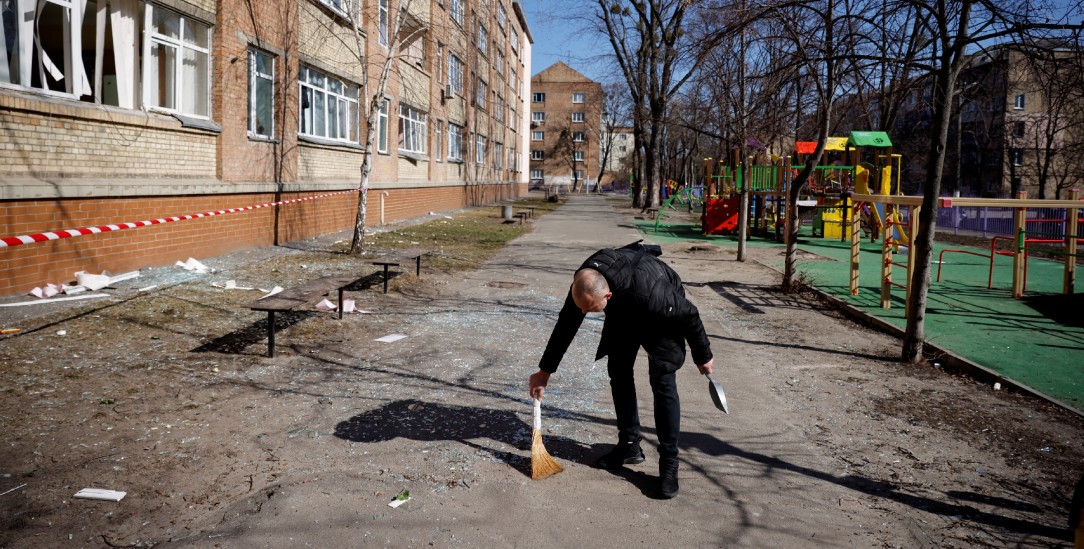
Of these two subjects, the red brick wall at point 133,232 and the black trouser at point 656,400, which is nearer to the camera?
the black trouser at point 656,400

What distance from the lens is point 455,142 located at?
35.0 meters

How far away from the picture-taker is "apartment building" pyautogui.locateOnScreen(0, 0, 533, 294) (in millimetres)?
9102

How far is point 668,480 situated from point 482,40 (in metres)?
41.1

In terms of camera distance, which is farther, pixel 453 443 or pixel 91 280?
pixel 91 280

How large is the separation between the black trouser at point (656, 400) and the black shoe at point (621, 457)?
4 cm

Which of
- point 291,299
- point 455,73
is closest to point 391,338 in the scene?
point 291,299

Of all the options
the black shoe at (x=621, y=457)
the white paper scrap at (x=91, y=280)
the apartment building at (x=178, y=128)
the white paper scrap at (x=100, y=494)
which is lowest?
the white paper scrap at (x=100, y=494)

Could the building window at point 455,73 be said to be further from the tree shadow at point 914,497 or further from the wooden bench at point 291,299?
the tree shadow at point 914,497

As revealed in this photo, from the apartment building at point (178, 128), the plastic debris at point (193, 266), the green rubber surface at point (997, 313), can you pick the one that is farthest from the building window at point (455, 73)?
the plastic debris at point (193, 266)

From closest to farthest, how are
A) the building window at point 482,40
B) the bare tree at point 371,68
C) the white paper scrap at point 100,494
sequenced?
the white paper scrap at point 100,494 → the bare tree at point 371,68 → the building window at point 482,40

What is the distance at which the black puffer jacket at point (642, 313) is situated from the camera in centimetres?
391

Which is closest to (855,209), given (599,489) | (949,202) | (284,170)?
(949,202)

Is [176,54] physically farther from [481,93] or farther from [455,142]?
[481,93]

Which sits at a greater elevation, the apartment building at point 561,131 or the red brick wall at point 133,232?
the apartment building at point 561,131
